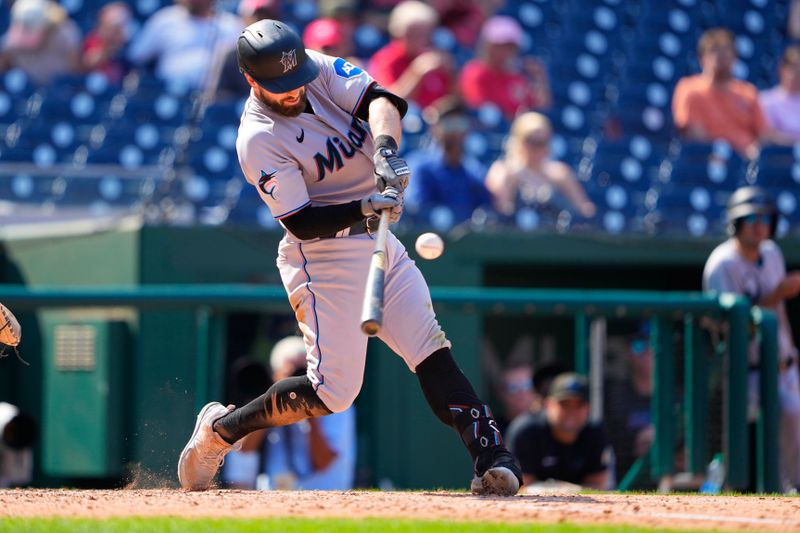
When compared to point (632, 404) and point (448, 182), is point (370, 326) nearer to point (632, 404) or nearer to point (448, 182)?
point (632, 404)

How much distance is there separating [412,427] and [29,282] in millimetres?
2613

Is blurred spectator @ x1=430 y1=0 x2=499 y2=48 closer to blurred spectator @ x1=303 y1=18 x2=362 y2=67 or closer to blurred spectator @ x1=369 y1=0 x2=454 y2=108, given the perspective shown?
blurred spectator @ x1=369 y1=0 x2=454 y2=108

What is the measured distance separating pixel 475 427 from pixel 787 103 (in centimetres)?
679

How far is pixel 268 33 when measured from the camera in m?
4.40

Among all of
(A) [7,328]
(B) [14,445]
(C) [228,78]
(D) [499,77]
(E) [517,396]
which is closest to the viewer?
(A) [7,328]

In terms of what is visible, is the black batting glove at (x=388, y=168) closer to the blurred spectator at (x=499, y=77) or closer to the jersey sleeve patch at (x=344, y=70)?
the jersey sleeve patch at (x=344, y=70)

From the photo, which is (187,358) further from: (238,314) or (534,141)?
(534,141)

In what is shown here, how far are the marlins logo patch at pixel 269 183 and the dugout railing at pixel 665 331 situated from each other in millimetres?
2364

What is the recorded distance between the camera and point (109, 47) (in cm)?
969

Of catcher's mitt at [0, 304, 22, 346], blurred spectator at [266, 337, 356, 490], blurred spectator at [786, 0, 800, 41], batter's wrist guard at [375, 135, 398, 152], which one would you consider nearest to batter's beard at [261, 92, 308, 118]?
batter's wrist guard at [375, 135, 398, 152]

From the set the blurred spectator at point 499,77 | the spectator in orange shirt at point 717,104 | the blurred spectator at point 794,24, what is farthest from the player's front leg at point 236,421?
the blurred spectator at point 794,24

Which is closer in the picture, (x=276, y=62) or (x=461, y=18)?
(x=276, y=62)

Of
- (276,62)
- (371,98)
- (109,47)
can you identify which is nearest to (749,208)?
(371,98)

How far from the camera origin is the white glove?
4.14 metres
